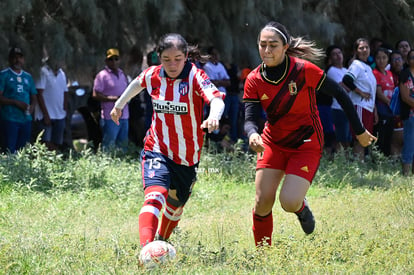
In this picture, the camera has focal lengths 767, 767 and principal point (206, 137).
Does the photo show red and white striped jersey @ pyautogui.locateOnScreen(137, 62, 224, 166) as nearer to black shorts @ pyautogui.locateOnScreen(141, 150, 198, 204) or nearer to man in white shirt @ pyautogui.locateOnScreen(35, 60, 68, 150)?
black shorts @ pyautogui.locateOnScreen(141, 150, 198, 204)

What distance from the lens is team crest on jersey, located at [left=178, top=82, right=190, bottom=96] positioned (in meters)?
6.91

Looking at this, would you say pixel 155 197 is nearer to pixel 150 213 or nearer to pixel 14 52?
pixel 150 213

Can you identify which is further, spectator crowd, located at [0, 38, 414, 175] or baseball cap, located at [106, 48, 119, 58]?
baseball cap, located at [106, 48, 119, 58]

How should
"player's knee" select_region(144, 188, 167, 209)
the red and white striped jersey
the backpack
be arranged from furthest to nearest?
the backpack → the red and white striped jersey → "player's knee" select_region(144, 188, 167, 209)

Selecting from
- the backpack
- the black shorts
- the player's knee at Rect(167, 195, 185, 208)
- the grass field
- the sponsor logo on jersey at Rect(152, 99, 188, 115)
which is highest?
the sponsor logo on jersey at Rect(152, 99, 188, 115)

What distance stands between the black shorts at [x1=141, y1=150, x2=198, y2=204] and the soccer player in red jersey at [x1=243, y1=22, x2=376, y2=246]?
67 centimetres

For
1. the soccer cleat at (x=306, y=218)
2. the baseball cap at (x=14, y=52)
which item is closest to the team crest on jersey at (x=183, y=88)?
the soccer cleat at (x=306, y=218)

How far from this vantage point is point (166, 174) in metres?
6.87

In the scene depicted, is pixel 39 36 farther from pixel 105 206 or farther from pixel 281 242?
pixel 281 242

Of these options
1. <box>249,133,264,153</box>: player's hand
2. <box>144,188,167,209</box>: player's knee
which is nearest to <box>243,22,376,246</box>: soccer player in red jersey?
<box>249,133,264,153</box>: player's hand

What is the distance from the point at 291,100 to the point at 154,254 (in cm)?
197

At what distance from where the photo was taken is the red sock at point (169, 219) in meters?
7.24

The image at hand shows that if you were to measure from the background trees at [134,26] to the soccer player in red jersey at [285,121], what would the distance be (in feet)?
19.1

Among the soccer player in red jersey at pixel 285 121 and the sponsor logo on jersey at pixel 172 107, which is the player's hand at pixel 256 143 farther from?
the sponsor logo on jersey at pixel 172 107
